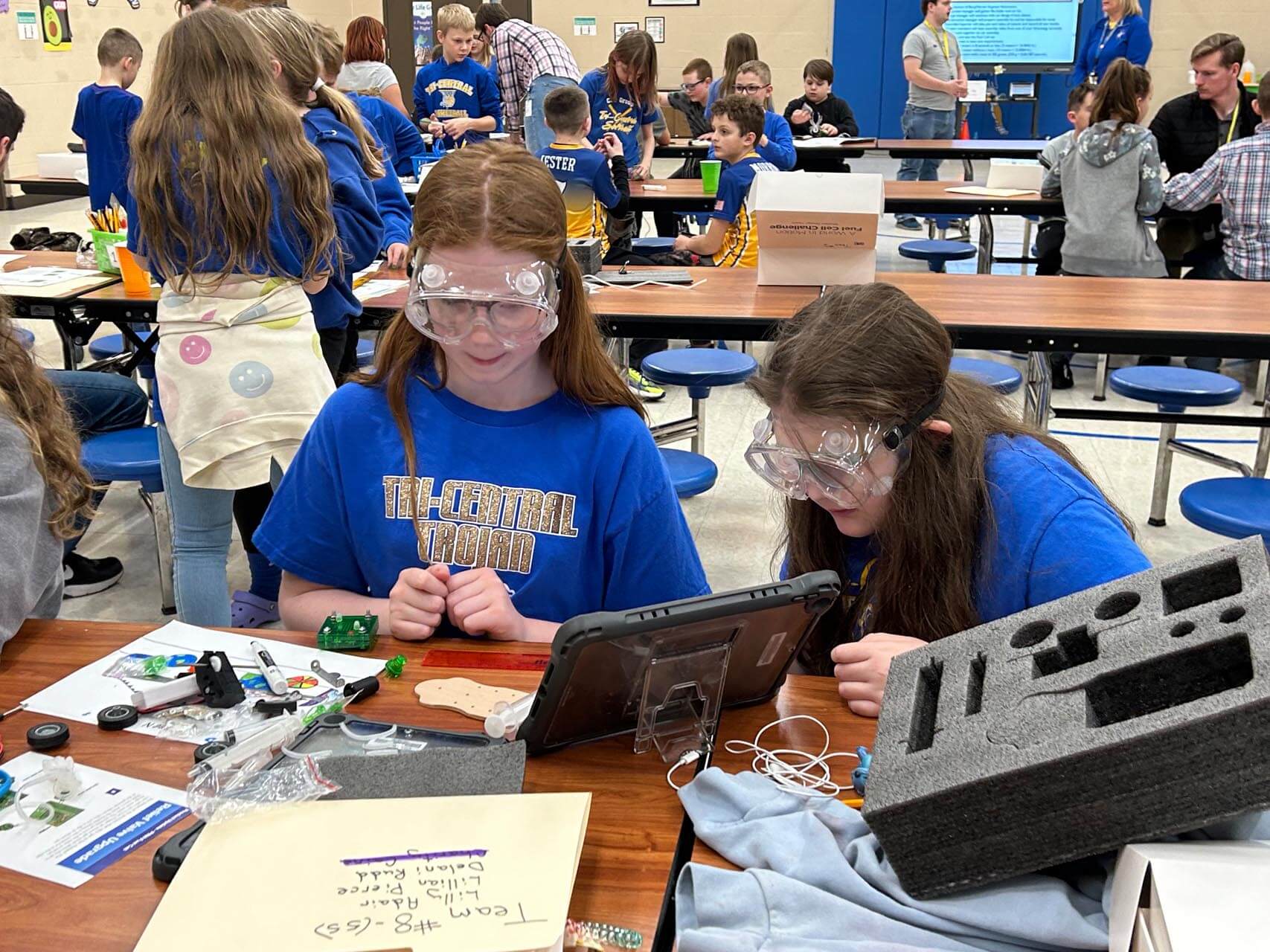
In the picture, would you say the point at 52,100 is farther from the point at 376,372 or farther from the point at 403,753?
the point at 403,753

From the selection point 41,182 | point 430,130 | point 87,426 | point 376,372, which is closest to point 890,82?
point 430,130

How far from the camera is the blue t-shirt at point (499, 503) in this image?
64.6 inches

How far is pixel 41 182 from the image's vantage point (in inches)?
228

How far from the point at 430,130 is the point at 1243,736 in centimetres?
742

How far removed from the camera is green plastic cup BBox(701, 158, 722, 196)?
18.3ft

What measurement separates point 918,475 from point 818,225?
7.20 feet

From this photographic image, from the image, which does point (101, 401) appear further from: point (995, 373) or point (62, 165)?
point (62, 165)

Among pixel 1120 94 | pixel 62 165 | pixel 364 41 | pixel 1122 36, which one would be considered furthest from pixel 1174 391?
pixel 1122 36

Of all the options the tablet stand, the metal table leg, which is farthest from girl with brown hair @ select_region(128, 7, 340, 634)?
the metal table leg

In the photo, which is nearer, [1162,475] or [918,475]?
[918,475]

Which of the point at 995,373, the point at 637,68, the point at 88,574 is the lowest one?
the point at 88,574

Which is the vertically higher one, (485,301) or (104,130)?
(104,130)

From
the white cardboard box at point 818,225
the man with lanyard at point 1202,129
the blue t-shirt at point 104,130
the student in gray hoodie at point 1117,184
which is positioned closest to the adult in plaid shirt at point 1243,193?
the student in gray hoodie at point 1117,184

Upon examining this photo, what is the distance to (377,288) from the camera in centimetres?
375
